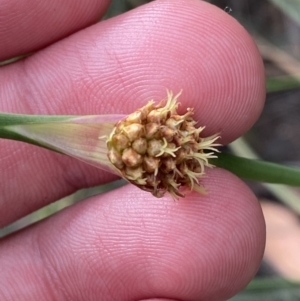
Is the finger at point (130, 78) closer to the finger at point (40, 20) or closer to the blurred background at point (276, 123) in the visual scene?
the finger at point (40, 20)

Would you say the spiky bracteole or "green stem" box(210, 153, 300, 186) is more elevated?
the spiky bracteole

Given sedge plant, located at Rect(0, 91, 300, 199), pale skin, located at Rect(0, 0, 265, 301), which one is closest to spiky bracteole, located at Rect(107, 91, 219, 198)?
sedge plant, located at Rect(0, 91, 300, 199)

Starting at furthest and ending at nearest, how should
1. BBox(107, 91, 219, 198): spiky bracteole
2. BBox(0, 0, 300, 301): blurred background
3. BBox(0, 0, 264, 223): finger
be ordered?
BBox(0, 0, 300, 301): blurred background
BBox(0, 0, 264, 223): finger
BBox(107, 91, 219, 198): spiky bracteole

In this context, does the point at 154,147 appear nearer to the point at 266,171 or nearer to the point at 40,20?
the point at 266,171

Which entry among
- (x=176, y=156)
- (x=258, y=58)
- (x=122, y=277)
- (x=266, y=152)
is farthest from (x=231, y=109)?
(x=266, y=152)

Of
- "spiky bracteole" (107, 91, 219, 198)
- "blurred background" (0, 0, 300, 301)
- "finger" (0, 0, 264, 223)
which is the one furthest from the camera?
"blurred background" (0, 0, 300, 301)

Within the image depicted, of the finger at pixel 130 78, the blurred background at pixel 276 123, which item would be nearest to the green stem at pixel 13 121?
the finger at pixel 130 78

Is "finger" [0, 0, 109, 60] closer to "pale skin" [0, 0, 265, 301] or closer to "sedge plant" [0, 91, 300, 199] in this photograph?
"pale skin" [0, 0, 265, 301]
